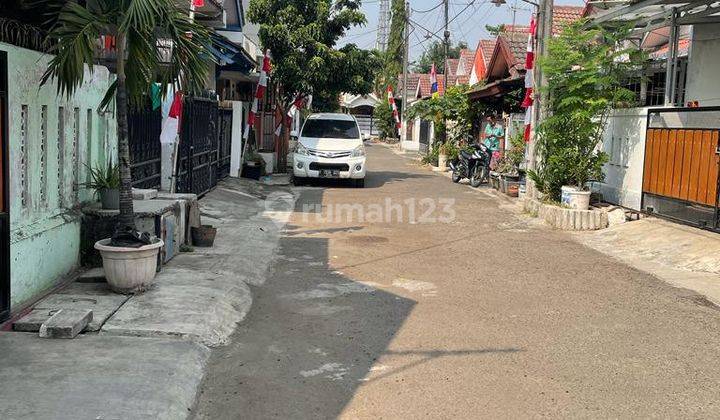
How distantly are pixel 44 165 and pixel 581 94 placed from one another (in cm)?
930

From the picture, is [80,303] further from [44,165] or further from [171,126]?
[171,126]

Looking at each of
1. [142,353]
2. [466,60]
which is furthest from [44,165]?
[466,60]

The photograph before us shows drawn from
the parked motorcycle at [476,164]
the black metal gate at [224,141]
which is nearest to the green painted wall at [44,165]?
the black metal gate at [224,141]

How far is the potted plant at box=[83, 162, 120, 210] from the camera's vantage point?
775 cm

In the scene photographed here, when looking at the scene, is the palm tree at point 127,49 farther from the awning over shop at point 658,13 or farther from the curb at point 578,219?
the awning over shop at point 658,13

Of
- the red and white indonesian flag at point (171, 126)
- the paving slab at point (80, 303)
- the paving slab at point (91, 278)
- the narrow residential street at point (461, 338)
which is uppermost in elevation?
the red and white indonesian flag at point (171, 126)

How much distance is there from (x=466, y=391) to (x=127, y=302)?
10.7ft

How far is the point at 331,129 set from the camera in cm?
1925

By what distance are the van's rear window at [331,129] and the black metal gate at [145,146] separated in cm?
782

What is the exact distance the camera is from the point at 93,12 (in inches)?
261

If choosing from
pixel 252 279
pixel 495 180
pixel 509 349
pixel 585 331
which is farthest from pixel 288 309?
pixel 495 180

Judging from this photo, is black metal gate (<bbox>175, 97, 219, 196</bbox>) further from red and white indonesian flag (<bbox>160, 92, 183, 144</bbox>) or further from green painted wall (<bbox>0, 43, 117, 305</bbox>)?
green painted wall (<bbox>0, 43, 117, 305</bbox>)

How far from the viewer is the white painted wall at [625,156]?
12.4m

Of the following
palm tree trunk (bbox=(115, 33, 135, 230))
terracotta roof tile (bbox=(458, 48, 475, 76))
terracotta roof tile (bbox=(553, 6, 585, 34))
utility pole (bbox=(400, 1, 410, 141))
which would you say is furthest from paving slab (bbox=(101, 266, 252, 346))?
terracotta roof tile (bbox=(458, 48, 475, 76))
